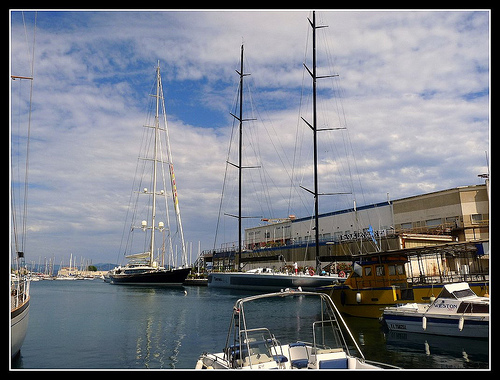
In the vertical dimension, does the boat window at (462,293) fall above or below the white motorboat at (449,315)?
above

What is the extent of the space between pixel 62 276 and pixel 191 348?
197m

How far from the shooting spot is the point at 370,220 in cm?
6506

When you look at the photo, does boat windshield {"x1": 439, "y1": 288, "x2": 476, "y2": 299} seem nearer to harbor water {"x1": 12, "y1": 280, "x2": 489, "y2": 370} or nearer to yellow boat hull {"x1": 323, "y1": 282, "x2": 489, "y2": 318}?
harbor water {"x1": 12, "y1": 280, "x2": 489, "y2": 370}

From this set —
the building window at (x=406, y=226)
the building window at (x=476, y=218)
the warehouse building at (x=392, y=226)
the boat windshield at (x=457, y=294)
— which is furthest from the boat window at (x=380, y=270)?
the building window at (x=406, y=226)

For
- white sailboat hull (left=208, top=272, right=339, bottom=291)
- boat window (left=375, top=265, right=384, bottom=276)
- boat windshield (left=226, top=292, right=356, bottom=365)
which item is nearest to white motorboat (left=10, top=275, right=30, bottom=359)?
boat windshield (left=226, top=292, right=356, bottom=365)

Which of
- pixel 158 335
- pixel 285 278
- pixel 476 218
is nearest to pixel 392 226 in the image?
pixel 476 218

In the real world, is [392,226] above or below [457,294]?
above

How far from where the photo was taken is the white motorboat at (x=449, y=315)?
19344 millimetres

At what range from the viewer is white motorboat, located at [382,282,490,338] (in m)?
19.3

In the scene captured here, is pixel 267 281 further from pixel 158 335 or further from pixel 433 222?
pixel 158 335

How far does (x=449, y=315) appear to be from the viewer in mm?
20188

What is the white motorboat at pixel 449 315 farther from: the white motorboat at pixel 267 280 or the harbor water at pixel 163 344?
the white motorboat at pixel 267 280
